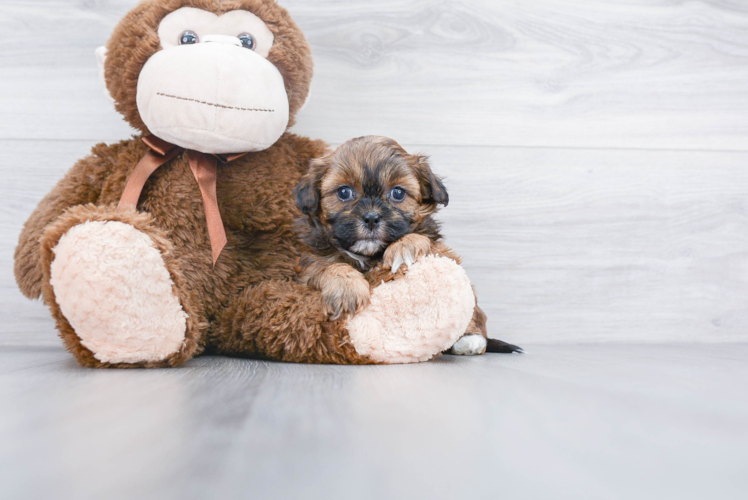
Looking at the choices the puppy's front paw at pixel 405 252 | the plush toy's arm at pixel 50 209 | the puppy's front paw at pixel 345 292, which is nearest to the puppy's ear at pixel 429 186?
the puppy's front paw at pixel 405 252

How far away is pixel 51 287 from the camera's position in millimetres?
992

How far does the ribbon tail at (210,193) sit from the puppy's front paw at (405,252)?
0.39m

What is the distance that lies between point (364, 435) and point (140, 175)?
87 centimetres

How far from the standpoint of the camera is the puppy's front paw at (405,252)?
113cm

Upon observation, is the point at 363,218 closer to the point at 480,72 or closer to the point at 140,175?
the point at 140,175

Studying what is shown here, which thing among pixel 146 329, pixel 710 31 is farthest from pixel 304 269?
pixel 710 31

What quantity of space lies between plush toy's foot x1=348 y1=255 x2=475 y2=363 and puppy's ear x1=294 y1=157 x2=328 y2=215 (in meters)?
0.29

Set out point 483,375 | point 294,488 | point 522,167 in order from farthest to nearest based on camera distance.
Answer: point 522,167
point 483,375
point 294,488

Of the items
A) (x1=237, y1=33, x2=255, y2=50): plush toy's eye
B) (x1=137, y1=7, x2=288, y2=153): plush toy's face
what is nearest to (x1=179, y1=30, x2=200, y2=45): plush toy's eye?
(x1=137, y1=7, x2=288, y2=153): plush toy's face

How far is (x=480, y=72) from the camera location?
5.63 ft

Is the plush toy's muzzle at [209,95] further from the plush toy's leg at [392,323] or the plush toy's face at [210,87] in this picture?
the plush toy's leg at [392,323]

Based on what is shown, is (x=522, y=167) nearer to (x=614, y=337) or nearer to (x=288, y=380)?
(x=614, y=337)

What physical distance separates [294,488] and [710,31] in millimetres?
2019

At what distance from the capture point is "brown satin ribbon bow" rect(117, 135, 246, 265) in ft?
3.88
